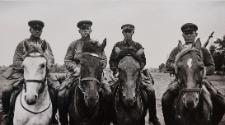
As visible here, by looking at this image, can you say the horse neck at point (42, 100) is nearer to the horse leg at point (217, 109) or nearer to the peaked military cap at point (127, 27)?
the peaked military cap at point (127, 27)

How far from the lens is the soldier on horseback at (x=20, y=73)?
21.1 ft

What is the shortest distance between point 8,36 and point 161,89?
17.6 m

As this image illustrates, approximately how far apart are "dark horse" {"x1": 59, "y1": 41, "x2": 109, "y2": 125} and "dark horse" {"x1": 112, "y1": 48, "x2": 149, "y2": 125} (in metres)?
0.36

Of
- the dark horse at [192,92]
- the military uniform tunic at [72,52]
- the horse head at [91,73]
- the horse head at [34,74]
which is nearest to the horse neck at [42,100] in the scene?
the horse head at [34,74]

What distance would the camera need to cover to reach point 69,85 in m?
6.82

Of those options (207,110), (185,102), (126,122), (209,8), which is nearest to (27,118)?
(126,122)

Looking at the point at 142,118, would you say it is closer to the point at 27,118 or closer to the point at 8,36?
the point at 27,118

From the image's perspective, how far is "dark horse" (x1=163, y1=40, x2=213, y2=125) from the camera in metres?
5.41

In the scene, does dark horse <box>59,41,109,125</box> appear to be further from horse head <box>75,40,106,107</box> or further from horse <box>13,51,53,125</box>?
horse <box>13,51,53,125</box>

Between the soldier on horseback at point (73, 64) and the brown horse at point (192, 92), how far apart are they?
1450 mm

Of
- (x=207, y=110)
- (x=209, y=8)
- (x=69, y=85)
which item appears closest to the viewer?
(x=207, y=110)

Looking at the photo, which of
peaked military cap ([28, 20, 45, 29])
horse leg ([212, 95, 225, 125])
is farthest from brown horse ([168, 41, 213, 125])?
peaked military cap ([28, 20, 45, 29])

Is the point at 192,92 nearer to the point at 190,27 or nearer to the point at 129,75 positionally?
the point at 129,75

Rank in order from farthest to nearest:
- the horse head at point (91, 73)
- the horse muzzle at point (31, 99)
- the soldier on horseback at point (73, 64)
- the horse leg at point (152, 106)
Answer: the horse leg at point (152, 106) < the soldier on horseback at point (73, 64) < the horse muzzle at point (31, 99) < the horse head at point (91, 73)
